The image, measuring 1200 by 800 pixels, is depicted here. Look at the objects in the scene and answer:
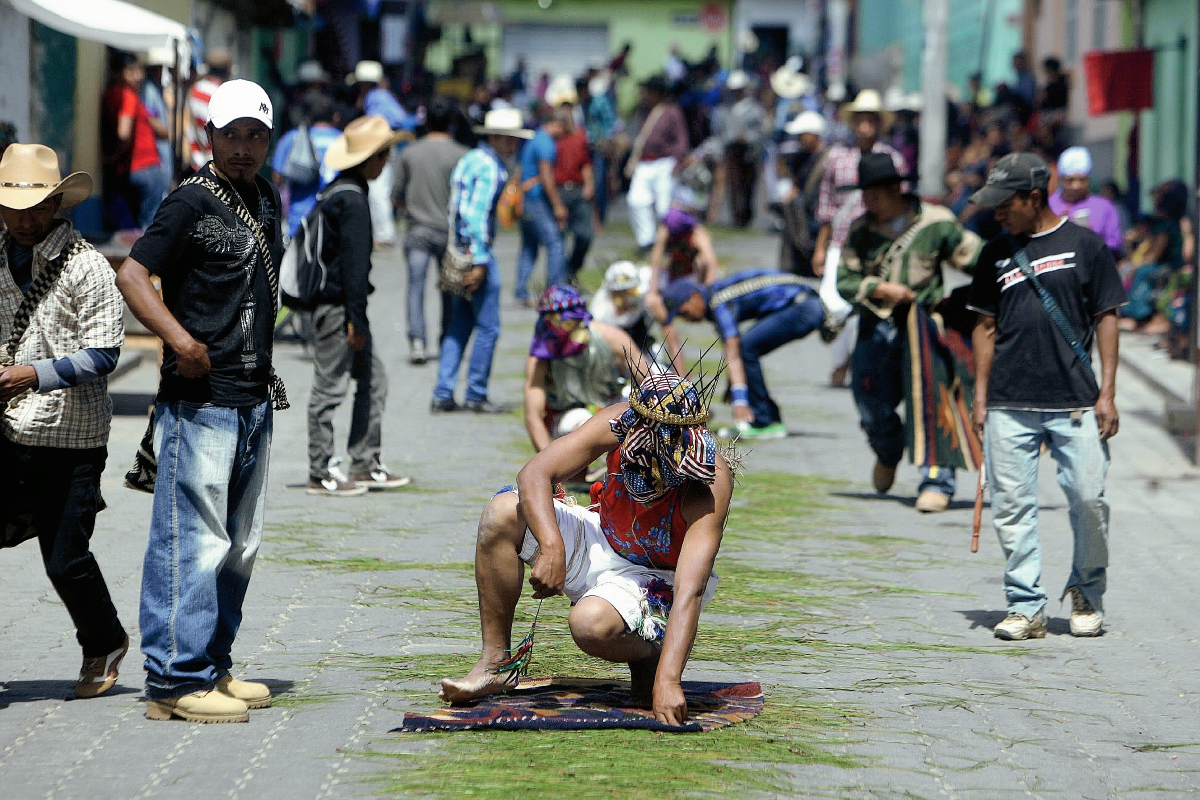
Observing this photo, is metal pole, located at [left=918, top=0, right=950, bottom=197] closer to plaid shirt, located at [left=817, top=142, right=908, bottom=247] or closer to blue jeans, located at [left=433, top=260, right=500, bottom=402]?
plaid shirt, located at [left=817, top=142, right=908, bottom=247]

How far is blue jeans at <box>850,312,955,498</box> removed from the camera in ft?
30.9

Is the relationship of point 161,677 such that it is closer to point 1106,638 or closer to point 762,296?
point 1106,638

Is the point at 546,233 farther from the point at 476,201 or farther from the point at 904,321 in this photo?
the point at 904,321

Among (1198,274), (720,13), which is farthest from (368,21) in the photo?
(1198,274)

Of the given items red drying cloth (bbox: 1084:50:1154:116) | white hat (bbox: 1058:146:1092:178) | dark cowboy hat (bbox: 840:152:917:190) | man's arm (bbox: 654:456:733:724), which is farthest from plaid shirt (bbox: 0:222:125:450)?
red drying cloth (bbox: 1084:50:1154:116)

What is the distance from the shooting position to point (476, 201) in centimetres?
1223

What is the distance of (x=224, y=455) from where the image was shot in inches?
203

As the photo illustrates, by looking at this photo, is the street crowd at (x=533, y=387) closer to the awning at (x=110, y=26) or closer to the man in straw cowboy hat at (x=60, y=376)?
the man in straw cowboy hat at (x=60, y=376)

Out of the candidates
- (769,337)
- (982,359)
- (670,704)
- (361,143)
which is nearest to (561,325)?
(361,143)

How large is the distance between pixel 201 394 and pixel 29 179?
924 mm

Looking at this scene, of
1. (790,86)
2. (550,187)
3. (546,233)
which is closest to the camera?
(550,187)

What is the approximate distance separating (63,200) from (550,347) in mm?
3846

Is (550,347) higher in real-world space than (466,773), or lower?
higher

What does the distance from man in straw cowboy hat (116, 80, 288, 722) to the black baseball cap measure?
9.52ft
